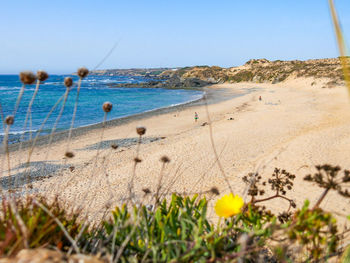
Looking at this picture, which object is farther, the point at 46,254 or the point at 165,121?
the point at 165,121

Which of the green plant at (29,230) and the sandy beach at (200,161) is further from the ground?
the green plant at (29,230)

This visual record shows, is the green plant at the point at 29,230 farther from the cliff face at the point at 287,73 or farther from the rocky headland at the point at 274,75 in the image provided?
the cliff face at the point at 287,73

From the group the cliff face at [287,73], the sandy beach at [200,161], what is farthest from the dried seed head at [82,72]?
the cliff face at [287,73]

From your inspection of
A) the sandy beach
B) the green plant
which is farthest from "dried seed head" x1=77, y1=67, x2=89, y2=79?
the sandy beach

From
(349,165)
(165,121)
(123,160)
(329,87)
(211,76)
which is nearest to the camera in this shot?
(349,165)

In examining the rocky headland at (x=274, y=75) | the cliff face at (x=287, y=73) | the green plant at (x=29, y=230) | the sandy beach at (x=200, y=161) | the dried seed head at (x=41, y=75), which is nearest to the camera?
the green plant at (x=29, y=230)

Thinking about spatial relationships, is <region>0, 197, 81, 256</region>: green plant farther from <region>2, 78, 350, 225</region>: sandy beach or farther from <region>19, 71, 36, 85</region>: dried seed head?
<region>2, 78, 350, 225</region>: sandy beach

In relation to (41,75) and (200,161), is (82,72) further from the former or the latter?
(200,161)

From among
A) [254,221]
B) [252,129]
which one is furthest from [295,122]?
[254,221]

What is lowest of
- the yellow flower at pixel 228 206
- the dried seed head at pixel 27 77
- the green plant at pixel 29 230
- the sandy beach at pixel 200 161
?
the sandy beach at pixel 200 161

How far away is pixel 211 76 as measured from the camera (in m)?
72.7

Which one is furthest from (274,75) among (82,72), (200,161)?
(82,72)

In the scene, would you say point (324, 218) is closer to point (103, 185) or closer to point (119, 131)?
point (103, 185)

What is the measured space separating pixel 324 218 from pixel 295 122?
15.1 metres
